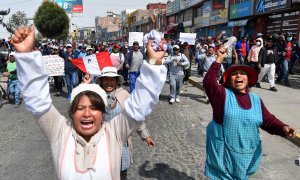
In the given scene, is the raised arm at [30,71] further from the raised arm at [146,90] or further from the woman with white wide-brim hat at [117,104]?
the woman with white wide-brim hat at [117,104]

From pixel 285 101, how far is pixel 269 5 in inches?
481

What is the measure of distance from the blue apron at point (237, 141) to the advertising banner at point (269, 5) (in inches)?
649

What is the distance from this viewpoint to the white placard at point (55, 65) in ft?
37.2

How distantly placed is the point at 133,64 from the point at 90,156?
945cm

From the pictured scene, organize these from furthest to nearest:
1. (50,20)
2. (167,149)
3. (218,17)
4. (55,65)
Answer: (50,20), (218,17), (55,65), (167,149)

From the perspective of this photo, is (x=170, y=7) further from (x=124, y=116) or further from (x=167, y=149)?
(x=124, y=116)

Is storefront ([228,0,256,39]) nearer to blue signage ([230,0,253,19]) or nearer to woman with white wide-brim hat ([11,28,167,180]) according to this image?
blue signage ([230,0,253,19])

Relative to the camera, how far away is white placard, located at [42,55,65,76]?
37.2 feet

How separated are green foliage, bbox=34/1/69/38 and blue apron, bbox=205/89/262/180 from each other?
47.9m

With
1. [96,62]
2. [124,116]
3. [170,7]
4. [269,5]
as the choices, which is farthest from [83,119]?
[170,7]

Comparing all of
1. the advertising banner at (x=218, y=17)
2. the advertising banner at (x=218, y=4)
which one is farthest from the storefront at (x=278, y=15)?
the advertising banner at (x=218, y=4)

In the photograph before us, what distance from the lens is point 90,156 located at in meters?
1.89

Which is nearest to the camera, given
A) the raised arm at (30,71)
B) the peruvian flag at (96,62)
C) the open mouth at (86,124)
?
the raised arm at (30,71)

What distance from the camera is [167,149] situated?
5.74m
